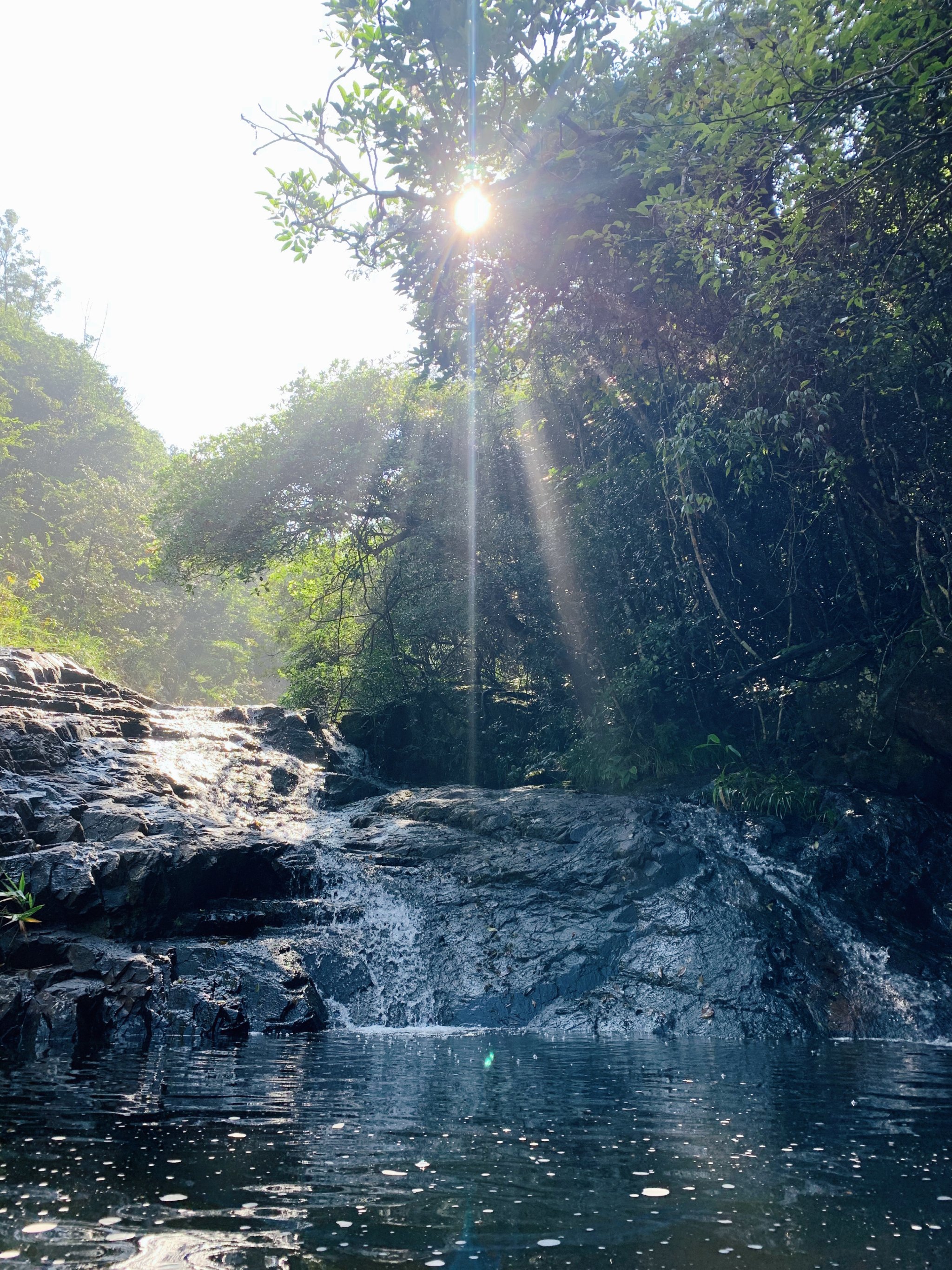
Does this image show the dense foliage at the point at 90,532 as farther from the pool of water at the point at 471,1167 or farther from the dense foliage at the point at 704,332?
the pool of water at the point at 471,1167

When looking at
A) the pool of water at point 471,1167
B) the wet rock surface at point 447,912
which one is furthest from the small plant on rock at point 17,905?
the pool of water at point 471,1167

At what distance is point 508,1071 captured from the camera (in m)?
6.56

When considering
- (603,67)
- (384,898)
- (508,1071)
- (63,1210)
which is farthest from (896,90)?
(384,898)

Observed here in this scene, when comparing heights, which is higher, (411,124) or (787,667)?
(411,124)

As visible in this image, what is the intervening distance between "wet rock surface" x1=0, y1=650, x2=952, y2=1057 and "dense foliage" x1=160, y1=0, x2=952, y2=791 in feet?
6.77

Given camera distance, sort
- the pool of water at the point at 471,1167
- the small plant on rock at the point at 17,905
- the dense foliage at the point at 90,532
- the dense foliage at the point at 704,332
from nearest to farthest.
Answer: the pool of water at the point at 471,1167 → the small plant on rock at the point at 17,905 → the dense foliage at the point at 704,332 → the dense foliage at the point at 90,532

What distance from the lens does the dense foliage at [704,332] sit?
32.9 ft

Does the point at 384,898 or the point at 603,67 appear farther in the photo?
the point at 603,67

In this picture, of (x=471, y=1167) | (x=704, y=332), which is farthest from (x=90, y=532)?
(x=471, y=1167)

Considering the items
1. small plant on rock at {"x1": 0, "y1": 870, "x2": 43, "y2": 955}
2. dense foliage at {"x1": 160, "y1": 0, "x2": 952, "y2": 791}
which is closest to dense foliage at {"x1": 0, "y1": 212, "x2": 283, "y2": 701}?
dense foliage at {"x1": 160, "y1": 0, "x2": 952, "y2": 791}

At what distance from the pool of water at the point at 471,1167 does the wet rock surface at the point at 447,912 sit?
2137 mm

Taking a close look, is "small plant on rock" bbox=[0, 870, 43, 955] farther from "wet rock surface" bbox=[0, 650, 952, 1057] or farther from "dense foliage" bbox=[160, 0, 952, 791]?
"dense foliage" bbox=[160, 0, 952, 791]

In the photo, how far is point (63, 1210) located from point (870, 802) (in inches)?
452

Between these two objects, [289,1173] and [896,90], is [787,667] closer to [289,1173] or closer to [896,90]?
[896,90]
